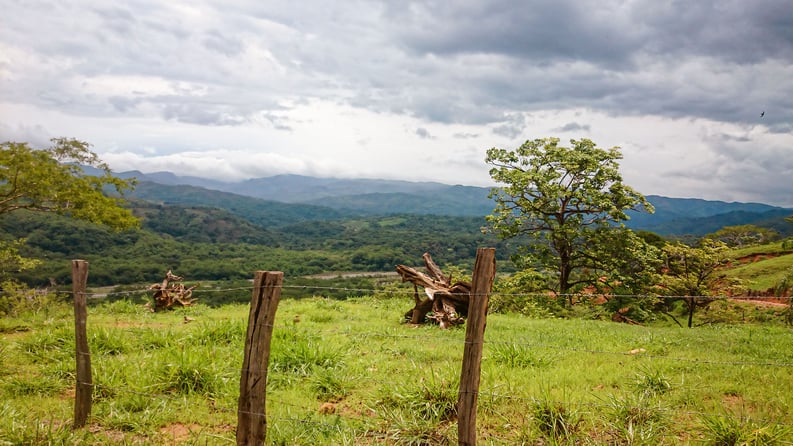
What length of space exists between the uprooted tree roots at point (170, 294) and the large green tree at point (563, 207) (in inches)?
605

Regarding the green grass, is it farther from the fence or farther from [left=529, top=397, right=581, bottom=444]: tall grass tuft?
the fence

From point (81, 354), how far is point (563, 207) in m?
22.3

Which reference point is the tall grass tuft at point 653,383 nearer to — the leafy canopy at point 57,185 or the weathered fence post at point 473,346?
the weathered fence post at point 473,346

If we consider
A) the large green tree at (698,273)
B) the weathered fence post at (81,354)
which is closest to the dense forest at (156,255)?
the large green tree at (698,273)

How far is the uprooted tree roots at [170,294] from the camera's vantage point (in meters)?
18.7

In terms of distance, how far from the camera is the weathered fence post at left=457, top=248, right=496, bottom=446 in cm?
470

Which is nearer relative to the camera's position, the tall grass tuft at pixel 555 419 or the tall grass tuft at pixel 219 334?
the tall grass tuft at pixel 555 419

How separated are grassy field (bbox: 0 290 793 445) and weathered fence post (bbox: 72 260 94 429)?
0.21 meters

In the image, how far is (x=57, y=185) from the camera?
25.7 m

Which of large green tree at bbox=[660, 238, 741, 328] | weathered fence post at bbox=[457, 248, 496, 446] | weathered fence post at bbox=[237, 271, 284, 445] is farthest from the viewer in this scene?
large green tree at bbox=[660, 238, 741, 328]

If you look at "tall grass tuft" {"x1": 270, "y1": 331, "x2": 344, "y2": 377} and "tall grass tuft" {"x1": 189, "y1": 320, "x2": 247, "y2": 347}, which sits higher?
"tall grass tuft" {"x1": 270, "y1": 331, "x2": 344, "y2": 377}

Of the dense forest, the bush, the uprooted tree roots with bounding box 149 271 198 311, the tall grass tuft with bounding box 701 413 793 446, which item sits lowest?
the dense forest

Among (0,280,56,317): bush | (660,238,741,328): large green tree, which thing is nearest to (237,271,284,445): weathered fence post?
(0,280,56,317): bush

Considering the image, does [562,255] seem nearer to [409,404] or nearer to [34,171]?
[409,404]
